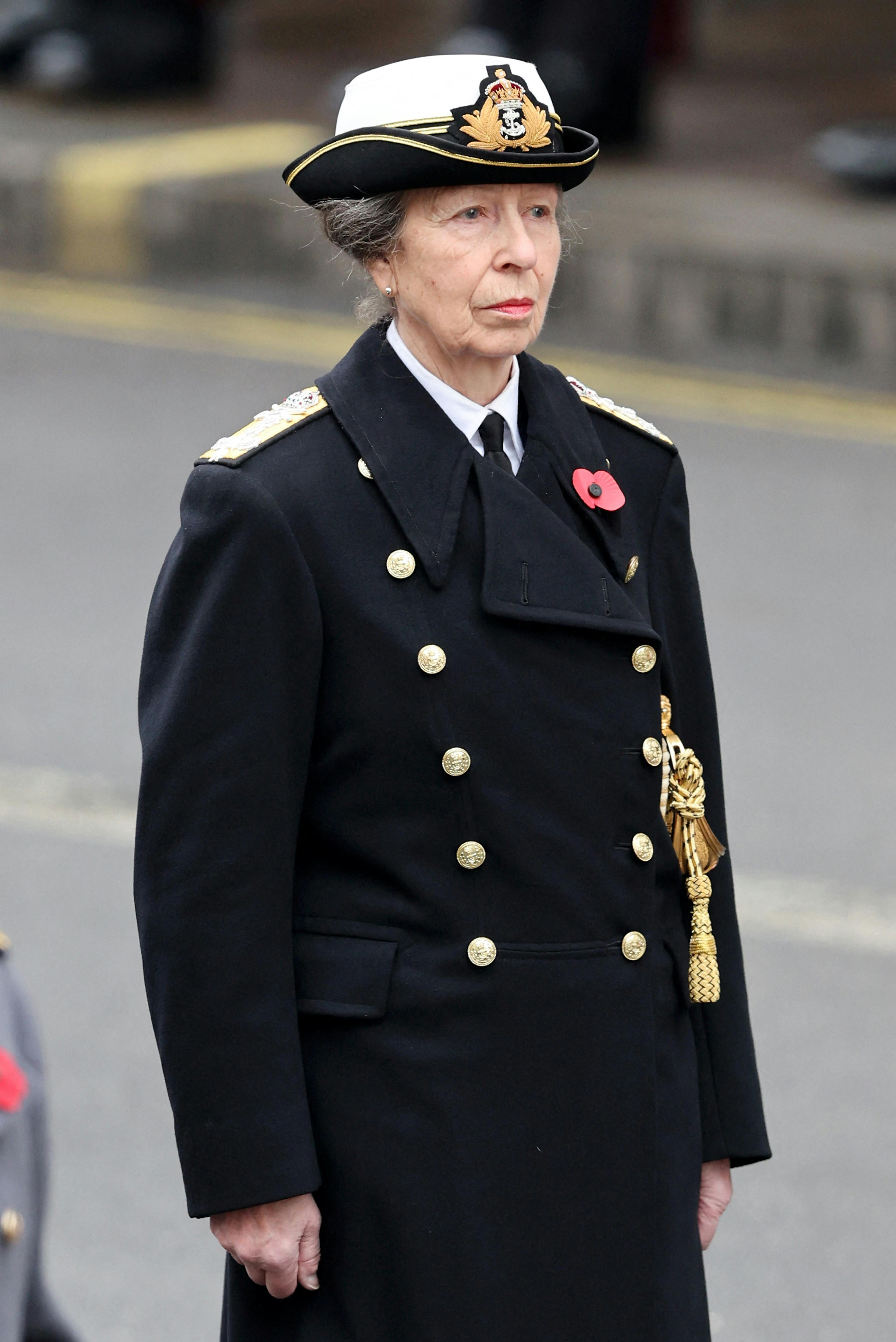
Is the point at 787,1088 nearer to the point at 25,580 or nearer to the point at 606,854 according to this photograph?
the point at 606,854

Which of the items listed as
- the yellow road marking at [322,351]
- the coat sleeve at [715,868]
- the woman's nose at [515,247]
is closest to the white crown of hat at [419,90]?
the woman's nose at [515,247]

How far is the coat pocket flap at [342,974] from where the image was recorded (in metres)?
2.27

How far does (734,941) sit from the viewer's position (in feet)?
8.46

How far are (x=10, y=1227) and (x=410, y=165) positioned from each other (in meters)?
1.10

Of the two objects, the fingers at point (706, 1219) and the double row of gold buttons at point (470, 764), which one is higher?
the double row of gold buttons at point (470, 764)

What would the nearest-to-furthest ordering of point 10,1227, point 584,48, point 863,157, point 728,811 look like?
1. point 10,1227
2. point 728,811
3. point 863,157
4. point 584,48

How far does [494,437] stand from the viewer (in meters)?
2.36

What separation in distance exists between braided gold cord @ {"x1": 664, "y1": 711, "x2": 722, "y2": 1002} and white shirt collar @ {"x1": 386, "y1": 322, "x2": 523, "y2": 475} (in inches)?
14.4

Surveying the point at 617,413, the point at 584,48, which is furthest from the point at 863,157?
the point at 617,413

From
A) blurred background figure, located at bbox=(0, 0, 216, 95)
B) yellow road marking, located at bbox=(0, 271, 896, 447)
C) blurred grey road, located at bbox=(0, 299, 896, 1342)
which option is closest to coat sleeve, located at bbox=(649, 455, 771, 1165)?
blurred grey road, located at bbox=(0, 299, 896, 1342)

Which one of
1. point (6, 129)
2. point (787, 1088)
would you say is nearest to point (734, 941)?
point (787, 1088)

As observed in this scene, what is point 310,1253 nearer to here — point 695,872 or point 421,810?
point 421,810

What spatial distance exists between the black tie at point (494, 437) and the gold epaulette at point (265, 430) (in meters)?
0.17

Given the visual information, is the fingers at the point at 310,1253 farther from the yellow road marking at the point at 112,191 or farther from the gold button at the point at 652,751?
the yellow road marking at the point at 112,191
